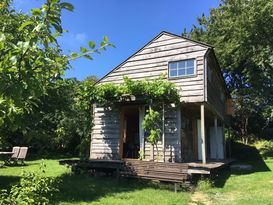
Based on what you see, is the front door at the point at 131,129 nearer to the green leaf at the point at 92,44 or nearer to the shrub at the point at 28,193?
the shrub at the point at 28,193

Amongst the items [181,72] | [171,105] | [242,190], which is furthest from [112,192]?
[181,72]

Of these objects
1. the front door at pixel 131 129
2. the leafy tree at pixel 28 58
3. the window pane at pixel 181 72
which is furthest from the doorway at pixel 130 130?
the leafy tree at pixel 28 58

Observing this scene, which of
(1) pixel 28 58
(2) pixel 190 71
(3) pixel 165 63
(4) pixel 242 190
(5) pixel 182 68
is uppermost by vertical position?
(3) pixel 165 63

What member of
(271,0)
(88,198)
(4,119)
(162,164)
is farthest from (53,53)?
(271,0)

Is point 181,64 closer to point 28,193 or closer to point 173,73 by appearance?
point 173,73

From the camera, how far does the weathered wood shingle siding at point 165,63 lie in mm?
11117

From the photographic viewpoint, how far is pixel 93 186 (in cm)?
889

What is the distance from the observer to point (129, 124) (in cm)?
1653

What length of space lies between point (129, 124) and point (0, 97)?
591 inches

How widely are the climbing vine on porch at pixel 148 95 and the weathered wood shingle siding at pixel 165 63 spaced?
589 mm

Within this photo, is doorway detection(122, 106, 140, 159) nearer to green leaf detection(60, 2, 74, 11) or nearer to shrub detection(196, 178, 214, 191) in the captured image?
shrub detection(196, 178, 214, 191)

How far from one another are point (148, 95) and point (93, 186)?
12.6ft

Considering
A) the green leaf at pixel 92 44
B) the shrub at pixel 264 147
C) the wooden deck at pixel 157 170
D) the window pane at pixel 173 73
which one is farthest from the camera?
the shrub at pixel 264 147

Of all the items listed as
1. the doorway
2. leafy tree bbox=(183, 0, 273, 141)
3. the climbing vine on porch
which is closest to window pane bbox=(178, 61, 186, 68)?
the climbing vine on porch
